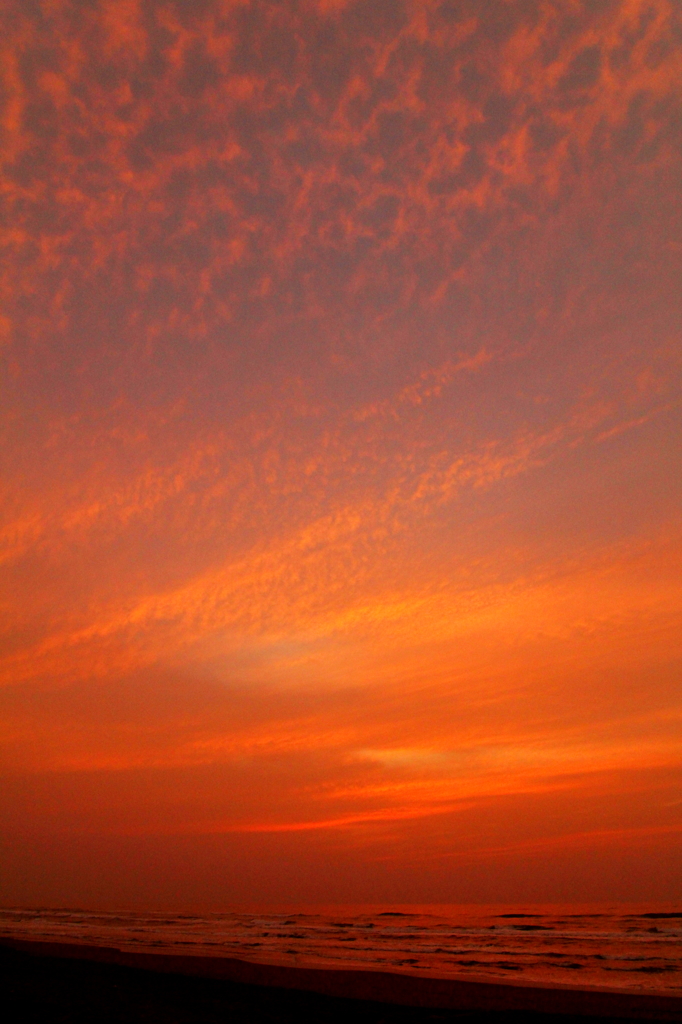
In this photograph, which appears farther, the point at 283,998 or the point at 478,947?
the point at 478,947

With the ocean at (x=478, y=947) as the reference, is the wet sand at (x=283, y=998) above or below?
above

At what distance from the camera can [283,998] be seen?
19391 millimetres

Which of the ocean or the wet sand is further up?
the wet sand

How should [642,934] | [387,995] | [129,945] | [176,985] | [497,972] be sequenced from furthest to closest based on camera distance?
[642,934]
[129,945]
[497,972]
[176,985]
[387,995]

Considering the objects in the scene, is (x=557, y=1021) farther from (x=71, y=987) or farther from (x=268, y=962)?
(x=268, y=962)

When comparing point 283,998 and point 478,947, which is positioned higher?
point 283,998

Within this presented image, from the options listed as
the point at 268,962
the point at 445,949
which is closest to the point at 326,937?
the point at 445,949

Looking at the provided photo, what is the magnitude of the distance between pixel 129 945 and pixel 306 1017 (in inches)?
1062

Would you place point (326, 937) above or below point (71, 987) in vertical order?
below

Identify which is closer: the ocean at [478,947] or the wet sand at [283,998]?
the wet sand at [283,998]

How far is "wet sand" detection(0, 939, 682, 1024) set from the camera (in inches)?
641

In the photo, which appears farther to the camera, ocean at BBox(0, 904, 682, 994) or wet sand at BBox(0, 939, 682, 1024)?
ocean at BBox(0, 904, 682, 994)

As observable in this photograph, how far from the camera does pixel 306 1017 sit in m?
16.4

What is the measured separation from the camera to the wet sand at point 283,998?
16281mm
